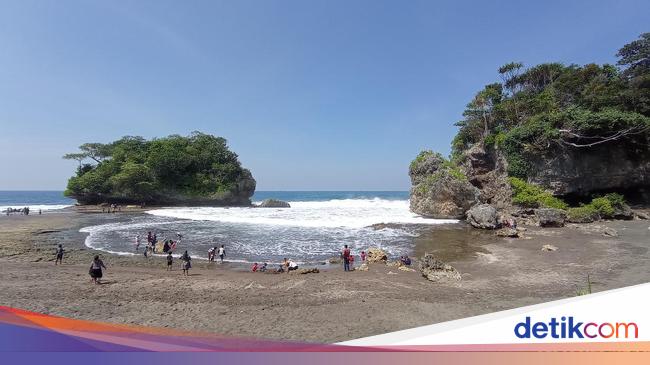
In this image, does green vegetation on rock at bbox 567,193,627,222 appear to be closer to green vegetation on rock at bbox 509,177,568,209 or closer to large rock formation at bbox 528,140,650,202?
green vegetation on rock at bbox 509,177,568,209

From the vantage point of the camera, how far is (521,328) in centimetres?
400

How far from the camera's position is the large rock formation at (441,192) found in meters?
33.9

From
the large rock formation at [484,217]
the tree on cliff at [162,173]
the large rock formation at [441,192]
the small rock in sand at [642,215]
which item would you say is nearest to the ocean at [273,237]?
the large rock formation at [484,217]

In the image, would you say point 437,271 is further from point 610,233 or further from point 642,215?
point 642,215

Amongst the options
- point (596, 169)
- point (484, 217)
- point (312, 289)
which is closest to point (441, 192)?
point (484, 217)

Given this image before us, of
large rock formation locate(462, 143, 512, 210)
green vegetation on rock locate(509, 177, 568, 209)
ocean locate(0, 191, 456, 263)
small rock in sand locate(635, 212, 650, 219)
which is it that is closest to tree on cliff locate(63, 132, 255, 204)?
ocean locate(0, 191, 456, 263)

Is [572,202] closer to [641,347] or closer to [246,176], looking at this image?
[641,347]

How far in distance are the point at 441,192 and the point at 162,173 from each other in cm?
4811

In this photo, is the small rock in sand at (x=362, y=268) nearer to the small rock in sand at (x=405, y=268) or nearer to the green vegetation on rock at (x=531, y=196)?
the small rock in sand at (x=405, y=268)

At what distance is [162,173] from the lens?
5791 cm

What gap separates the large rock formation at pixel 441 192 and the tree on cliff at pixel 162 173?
118ft

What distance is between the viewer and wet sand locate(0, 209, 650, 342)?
8.21 metres

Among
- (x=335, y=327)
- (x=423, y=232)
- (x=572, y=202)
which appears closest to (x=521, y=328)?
(x=335, y=327)

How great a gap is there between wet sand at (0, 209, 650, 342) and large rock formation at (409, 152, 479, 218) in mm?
14633
